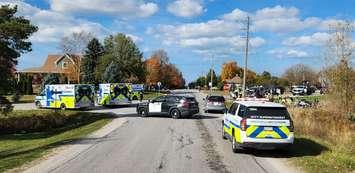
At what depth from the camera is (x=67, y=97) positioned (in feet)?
147

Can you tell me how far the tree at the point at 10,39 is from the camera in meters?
30.5

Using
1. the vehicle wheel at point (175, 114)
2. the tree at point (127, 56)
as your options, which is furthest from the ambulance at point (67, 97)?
the tree at point (127, 56)

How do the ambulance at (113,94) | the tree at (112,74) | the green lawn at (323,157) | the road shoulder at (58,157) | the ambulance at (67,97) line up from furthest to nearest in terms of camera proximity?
1. the tree at (112,74)
2. the ambulance at (113,94)
3. the ambulance at (67,97)
4. the green lawn at (323,157)
5. the road shoulder at (58,157)

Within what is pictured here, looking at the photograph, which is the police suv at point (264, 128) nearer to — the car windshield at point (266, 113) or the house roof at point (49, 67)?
the car windshield at point (266, 113)

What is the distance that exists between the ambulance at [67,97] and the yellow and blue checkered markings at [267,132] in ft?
98.7

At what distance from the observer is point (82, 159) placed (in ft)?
48.6

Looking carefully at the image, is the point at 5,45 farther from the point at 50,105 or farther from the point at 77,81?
the point at 77,81

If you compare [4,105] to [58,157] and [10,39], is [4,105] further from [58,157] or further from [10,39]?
[58,157]

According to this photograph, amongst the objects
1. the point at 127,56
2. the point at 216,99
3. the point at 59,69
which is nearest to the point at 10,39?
the point at 216,99

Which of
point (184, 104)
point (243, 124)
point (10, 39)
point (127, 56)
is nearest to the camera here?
point (243, 124)

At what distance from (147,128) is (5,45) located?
1080cm

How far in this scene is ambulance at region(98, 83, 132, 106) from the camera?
49.0 metres

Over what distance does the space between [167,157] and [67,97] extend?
3061cm

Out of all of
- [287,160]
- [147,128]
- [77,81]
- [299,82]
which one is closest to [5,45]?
[147,128]
